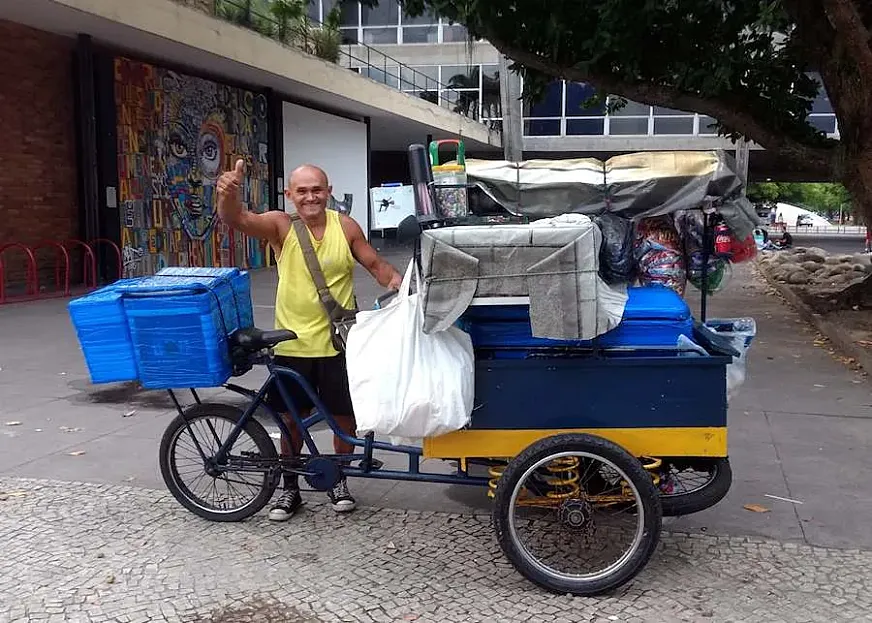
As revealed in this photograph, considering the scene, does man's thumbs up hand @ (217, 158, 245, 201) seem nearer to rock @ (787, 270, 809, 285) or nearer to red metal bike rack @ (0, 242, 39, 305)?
red metal bike rack @ (0, 242, 39, 305)

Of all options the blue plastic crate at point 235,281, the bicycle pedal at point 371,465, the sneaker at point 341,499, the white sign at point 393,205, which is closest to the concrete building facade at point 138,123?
the white sign at point 393,205

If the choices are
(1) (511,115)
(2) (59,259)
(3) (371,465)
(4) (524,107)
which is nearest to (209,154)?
(2) (59,259)

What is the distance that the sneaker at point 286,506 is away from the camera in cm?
414

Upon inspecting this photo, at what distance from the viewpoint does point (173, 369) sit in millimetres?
3717

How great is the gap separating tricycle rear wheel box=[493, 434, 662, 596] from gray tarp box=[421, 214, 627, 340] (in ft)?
1.62

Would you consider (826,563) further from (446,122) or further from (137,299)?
(446,122)

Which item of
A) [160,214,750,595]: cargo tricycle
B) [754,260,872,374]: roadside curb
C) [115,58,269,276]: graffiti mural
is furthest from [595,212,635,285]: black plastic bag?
[115,58,269,276]: graffiti mural

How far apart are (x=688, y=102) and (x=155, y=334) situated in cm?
888

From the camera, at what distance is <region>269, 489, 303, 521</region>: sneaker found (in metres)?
4.14

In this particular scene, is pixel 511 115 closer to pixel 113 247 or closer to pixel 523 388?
pixel 113 247

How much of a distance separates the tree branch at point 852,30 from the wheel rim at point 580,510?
7.42 metres

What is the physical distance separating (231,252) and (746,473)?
50.2 ft

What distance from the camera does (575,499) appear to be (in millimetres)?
3506

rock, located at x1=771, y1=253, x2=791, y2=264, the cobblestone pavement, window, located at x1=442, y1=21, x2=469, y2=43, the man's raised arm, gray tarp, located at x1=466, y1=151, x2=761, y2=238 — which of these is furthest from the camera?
window, located at x1=442, y1=21, x2=469, y2=43
